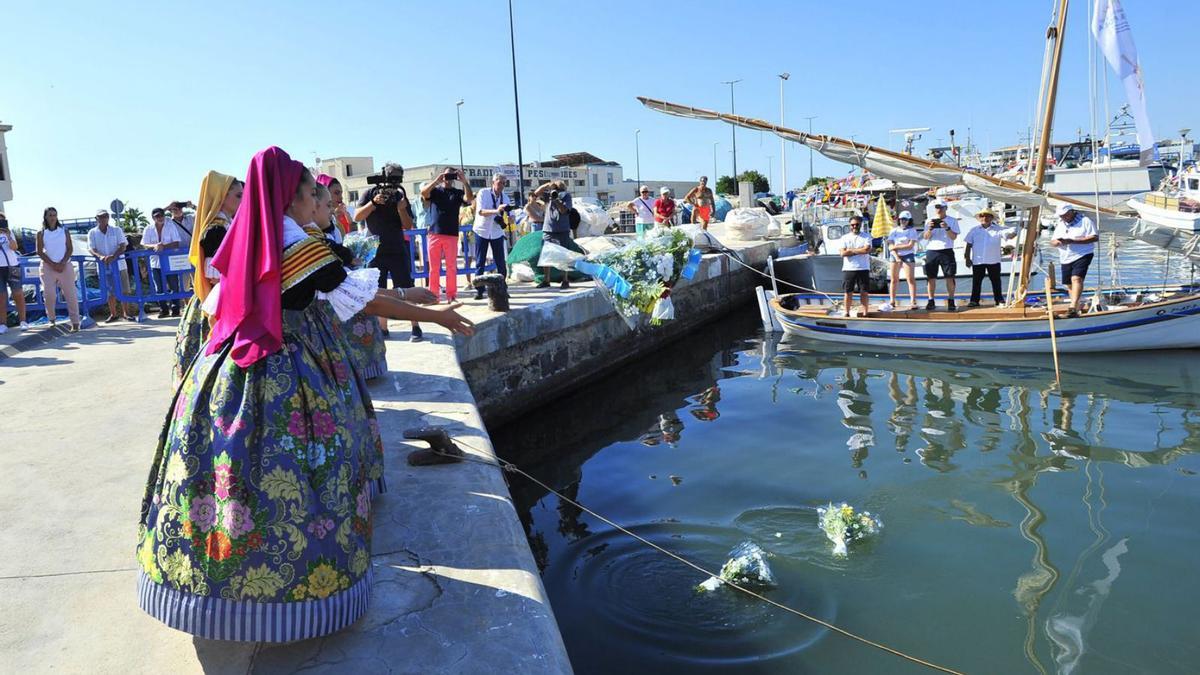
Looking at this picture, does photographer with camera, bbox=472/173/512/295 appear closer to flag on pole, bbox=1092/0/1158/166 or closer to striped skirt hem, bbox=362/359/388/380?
striped skirt hem, bbox=362/359/388/380

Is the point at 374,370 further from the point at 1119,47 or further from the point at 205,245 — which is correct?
the point at 1119,47

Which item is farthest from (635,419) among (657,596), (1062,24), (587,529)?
(1062,24)

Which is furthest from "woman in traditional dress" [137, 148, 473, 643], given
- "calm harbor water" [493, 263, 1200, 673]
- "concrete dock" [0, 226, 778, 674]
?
"calm harbor water" [493, 263, 1200, 673]

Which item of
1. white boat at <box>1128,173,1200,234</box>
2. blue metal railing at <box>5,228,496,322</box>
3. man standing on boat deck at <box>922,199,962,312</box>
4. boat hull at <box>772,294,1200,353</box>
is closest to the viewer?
blue metal railing at <box>5,228,496,322</box>

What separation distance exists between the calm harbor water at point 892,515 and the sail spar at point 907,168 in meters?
2.54

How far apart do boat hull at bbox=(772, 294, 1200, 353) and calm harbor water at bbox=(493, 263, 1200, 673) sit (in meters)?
0.39

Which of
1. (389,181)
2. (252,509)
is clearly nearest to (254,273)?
(252,509)

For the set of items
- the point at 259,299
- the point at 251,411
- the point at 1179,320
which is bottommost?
the point at 1179,320

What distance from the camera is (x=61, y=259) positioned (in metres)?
9.98

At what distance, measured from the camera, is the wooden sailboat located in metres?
10.6

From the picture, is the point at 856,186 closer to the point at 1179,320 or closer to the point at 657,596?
the point at 1179,320

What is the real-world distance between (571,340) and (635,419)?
1842 mm

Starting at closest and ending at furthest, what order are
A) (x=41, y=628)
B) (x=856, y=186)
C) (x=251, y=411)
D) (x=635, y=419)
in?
1. (x=251, y=411)
2. (x=41, y=628)
3. (x=635, y=419)
4. (x=856, y=186)

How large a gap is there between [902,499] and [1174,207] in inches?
826
